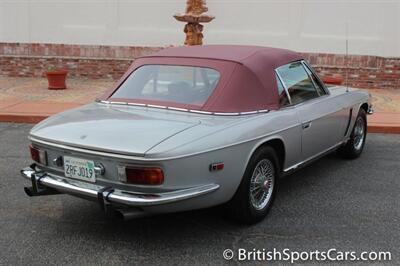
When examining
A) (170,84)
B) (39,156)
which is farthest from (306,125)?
(39,156)

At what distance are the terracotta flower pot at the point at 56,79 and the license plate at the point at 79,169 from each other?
8040 millimetres

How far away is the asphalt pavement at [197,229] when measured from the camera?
3.67 metres

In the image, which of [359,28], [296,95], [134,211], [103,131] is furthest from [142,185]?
[359,28]

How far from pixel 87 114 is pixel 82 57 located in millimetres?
9617

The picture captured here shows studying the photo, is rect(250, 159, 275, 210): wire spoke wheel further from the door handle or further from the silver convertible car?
the door handle

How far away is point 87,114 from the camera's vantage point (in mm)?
4230

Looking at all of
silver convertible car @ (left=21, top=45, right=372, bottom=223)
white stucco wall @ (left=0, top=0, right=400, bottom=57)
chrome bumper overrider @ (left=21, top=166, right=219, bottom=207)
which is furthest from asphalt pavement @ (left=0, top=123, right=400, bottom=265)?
white stucco wall @ (left=0, top=0, right=400, bottom=57)

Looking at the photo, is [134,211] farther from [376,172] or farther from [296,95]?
[376,172]

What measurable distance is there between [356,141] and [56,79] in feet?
24.2

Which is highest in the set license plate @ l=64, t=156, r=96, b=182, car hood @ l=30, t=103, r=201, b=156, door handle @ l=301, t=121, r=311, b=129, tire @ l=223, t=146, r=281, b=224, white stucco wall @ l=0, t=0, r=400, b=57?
white stucco wall @ l=0, t=0, r=400, b=57

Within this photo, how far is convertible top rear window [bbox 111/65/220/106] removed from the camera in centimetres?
431

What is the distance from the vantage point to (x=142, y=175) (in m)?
3.43

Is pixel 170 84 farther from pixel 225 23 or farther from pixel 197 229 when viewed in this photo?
pixel 225 23

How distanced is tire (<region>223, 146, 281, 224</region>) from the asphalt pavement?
0.38 feet
